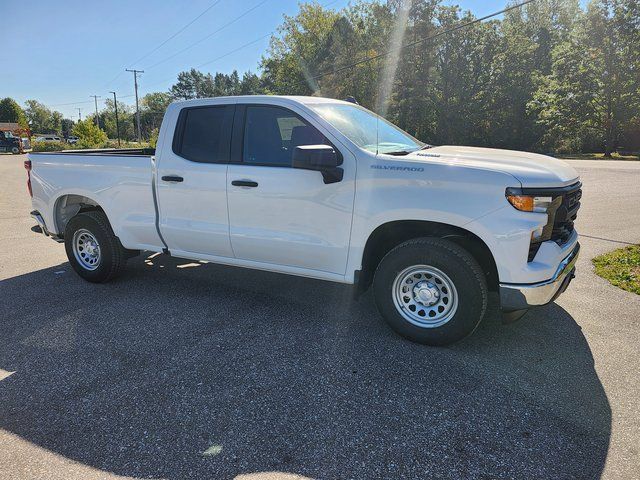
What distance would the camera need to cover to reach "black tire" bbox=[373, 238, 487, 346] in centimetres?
336

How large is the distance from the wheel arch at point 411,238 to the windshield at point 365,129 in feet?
2.19

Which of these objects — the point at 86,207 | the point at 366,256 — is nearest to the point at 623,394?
the point at 366,256

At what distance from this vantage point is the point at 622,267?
18.4 ft

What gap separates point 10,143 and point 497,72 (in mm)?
48966

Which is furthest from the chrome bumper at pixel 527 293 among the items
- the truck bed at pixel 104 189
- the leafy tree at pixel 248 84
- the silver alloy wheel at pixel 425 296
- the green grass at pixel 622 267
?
the leafy tree at pixel 248 84

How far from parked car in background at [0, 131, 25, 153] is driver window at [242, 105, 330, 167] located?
52.3 meters

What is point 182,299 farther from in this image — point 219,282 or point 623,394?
point 623,394

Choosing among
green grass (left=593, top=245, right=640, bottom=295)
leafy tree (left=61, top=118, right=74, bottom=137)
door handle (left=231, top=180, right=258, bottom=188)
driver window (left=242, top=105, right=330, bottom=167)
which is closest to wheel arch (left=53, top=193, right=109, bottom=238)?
door handle (left=231, top=180, right=258, bottom=188)

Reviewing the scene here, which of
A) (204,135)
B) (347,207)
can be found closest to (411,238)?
(347,207)

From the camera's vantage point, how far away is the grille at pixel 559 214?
3.19 m

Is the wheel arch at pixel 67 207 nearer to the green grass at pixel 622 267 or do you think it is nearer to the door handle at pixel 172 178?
the door handle at pixel 172 178

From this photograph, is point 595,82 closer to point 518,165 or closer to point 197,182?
point 518,165

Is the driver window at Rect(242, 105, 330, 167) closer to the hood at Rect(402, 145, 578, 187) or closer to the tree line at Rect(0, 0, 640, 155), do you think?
the hood at Rect(402, 145, 578, 187)

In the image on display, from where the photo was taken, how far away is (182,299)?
4.75 m
